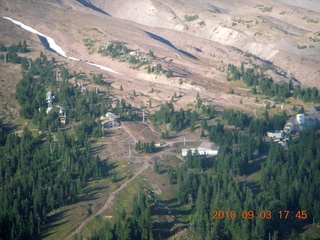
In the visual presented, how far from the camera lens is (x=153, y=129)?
7681cm

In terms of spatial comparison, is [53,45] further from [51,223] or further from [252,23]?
[51,223]

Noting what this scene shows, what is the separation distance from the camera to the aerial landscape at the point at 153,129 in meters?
55.2

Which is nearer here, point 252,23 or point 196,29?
point 252,23

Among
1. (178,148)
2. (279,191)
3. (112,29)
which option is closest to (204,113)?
(178,148)

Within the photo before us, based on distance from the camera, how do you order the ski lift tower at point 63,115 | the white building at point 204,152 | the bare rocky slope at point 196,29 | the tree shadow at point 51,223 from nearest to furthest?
the tree shadow at point 51,223 < the white building at point 204,152 < the ski lift tower at point 63,115 < the bare rocky slope at point 196,29

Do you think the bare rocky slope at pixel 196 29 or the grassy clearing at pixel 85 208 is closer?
the grassy clearing at pixel 85 208

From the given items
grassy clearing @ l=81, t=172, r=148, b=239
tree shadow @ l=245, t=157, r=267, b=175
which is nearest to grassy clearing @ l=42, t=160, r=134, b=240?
grassy clearing @ l=81, t=172, r=148, b=239

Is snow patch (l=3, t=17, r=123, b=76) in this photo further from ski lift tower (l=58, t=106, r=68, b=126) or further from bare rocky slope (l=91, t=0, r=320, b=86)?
bare rocky slope (l=91, t=0, r=320, b=86)

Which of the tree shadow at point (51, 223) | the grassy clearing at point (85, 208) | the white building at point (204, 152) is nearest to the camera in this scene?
the tree shadow at point (51, 223)

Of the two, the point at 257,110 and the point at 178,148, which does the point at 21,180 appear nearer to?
the point at 178,148
